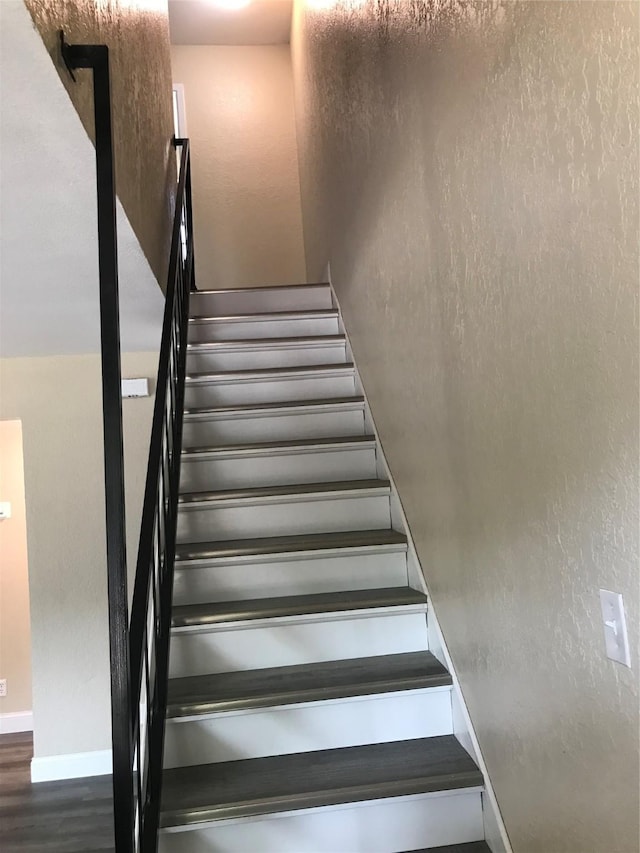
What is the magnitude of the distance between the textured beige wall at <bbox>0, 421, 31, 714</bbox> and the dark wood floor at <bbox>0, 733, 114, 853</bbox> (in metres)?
0.93

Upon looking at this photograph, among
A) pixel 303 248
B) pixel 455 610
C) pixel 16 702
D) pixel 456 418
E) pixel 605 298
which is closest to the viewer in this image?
pixel 605 298

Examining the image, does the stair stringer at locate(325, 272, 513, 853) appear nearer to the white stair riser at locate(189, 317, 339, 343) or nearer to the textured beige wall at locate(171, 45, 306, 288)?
the white stair riser at locate(189, 317, 339, 343)

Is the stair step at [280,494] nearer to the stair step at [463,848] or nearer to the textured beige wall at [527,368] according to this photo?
the textured beige wall at [527,368]

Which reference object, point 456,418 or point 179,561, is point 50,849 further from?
point 456,418

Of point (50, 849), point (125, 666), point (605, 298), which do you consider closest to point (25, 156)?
point (125, 666)

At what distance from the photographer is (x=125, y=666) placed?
1.31 meters

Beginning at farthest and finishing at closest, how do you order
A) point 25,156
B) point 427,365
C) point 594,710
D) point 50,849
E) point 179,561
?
1. point 50,849
2. point 179,561
3. point 427,365
4. point 25,156
5. point 594,710

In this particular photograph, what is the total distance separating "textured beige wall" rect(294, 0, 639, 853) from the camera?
3.36ft

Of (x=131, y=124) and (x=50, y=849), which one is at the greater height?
(x=131, y=124)

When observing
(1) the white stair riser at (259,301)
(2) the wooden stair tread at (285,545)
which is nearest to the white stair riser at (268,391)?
(1) the white stair riser at (259,301)

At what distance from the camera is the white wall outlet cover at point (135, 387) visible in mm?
3635

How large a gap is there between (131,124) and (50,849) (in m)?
2.85

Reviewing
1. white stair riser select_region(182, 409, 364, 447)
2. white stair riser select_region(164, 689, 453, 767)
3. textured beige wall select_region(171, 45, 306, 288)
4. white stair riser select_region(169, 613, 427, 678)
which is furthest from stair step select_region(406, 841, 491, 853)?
textured beige wall select_region(171, 45, 306, 288)

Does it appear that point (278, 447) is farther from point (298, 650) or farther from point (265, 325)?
point (265, 325)
